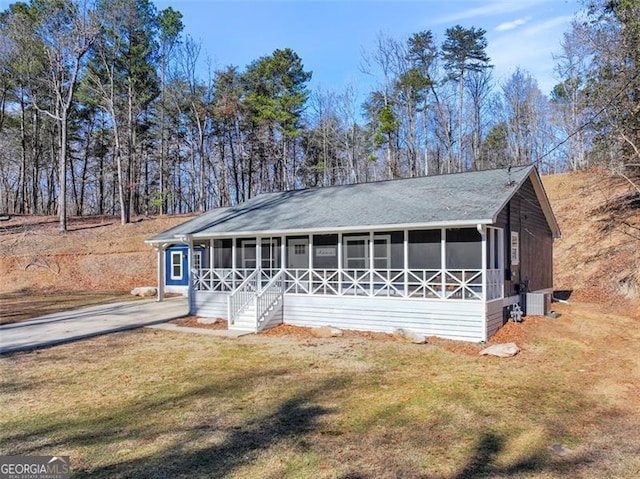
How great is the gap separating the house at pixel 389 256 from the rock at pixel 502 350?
784mm

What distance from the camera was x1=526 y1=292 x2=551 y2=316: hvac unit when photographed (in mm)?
12336

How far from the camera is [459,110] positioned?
3344 centimetres

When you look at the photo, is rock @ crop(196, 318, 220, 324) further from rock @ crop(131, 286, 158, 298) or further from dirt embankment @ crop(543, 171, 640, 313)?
dirt embankment @ crop(543, 171, 640, 313)

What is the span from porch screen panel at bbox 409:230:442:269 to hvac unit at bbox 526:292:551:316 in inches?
136

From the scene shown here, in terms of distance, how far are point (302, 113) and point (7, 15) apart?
20470 millimetres

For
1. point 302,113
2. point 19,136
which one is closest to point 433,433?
point 302,113

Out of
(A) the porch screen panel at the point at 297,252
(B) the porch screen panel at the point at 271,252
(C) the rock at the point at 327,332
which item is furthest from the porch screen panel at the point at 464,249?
(B) the porch screen panel at the point at 271,252

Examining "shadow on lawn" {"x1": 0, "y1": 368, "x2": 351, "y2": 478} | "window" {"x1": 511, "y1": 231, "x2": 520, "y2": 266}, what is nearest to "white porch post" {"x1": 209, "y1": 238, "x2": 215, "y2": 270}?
"shadow on lawn" {"x1": 0, "y1": 368, "x2": 351, "y2": 478}

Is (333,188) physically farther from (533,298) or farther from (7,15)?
(7,15)

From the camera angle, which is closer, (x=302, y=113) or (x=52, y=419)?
(x=52, y=419)

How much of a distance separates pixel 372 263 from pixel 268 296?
10.5ft

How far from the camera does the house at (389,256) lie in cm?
1048

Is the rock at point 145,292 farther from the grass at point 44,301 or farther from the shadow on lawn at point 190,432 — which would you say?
the shadow on lawn at point 190,432

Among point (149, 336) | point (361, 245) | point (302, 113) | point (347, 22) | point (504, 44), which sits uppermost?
point (302, 113)
